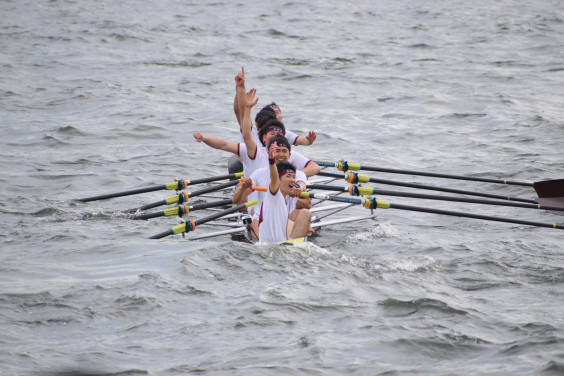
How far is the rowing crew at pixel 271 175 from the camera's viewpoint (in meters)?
8.53

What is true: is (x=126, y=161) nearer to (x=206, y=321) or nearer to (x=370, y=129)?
(x=370, y=129)

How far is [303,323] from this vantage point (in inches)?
258

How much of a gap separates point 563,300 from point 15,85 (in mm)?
14869

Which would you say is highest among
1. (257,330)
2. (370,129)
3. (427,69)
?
(427,69)

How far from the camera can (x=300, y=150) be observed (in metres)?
14.6

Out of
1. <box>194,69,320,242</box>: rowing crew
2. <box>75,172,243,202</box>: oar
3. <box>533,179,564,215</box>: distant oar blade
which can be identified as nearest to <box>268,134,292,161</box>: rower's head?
<box>194,69,320,242</box>: rowing crew

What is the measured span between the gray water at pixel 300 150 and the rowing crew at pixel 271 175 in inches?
15.0

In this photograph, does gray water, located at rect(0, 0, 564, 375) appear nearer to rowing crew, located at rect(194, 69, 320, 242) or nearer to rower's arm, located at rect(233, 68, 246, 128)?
rowing crew, located at rect(194, 69, 320, 242)

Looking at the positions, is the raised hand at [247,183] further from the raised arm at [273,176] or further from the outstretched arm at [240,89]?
the outstretched arm at [240,89]

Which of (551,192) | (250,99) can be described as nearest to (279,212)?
(250,99)

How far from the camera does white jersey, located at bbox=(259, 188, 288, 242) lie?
8.52 metres

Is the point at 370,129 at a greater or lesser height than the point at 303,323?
greater

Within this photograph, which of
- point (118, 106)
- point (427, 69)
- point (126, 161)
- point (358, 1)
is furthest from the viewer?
point (358, 1)

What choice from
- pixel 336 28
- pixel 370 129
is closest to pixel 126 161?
pixel 370 129
